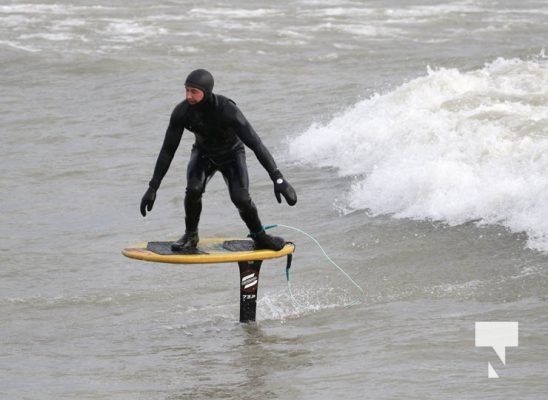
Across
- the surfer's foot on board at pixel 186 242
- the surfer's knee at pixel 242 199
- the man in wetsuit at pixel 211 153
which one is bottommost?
the surfer's foot on board at pixel 186 242

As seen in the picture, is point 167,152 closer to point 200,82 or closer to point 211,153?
point 211,153

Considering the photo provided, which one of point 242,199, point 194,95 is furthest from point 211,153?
point 194,95

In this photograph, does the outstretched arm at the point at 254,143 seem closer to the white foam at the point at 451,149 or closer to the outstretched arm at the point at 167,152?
the outstretched arm at the point at 167,152

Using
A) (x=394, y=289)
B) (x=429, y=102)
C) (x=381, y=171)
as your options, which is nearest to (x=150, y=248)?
(x=394, y=289)

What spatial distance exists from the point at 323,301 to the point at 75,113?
11.0 m

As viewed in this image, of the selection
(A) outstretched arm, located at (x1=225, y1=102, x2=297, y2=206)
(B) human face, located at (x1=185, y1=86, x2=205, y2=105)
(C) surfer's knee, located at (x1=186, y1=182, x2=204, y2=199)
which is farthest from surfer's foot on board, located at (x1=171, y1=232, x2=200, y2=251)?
(B) human face, located at (x1=185, y1=86, x2=205, y2=105)

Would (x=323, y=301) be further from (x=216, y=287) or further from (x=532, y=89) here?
(x=532, y=89)

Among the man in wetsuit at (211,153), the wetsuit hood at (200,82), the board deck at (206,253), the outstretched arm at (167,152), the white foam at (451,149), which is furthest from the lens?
the white foam at (451,149)

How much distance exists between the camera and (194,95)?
29.6 ft

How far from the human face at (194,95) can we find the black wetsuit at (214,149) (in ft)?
0.28

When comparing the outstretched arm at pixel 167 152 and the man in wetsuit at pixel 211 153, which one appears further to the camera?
the outstretched arm at pixel 167 152

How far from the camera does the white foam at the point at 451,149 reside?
42.0ft
